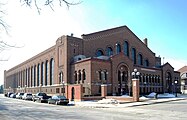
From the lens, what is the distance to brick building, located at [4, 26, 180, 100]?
54.0m

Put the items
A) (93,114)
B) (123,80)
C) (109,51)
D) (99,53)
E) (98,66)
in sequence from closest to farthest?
1. (93,114)
2. (98,66)
3. (123,80)
4. (99,53)
5. (109,51)

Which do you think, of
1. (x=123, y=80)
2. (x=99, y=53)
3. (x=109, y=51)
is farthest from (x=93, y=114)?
(x=109, y=51)

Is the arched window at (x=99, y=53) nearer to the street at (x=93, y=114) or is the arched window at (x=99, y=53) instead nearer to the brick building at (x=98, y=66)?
the brick building at (x=98, y=66)

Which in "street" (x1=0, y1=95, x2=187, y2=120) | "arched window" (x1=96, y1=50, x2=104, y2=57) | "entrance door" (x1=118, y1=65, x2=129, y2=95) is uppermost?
"arched window" (x1=96, y1=50, x2=104, y2=57)

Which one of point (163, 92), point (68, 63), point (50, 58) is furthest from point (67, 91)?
point (163, 92)

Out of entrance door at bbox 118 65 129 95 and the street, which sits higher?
entrance door at bbox 118 65 129 95

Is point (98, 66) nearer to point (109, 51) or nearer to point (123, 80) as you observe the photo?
point (123, 80)

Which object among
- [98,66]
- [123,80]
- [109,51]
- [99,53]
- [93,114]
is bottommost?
[93,114]

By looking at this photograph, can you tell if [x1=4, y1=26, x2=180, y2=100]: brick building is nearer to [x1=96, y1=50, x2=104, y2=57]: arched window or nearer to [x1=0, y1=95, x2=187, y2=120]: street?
[x1=96, y1=50, x2=104, y2=57]: arched window

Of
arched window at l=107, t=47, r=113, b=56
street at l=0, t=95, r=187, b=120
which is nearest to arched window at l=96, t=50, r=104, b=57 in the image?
arched window at l=107, t=47, r=113, b=56

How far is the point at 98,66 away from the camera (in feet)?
178

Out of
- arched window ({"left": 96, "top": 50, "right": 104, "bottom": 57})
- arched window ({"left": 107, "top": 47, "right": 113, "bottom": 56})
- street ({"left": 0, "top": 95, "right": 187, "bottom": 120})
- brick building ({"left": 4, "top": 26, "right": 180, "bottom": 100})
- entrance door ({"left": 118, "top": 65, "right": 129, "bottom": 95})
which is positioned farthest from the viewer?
arched window ({"left": 107, "top": 47, "right": 113, "bottom": 56})

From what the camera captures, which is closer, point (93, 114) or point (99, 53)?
point (93, 114)

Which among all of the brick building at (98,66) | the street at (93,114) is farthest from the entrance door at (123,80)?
the street at (93,114)
